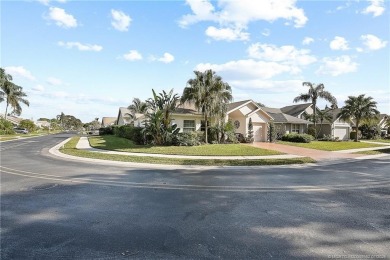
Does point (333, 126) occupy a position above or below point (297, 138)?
above

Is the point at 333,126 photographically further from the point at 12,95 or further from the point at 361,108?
the point at 12,95

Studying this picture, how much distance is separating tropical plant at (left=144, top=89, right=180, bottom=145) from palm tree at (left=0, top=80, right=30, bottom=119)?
164 ft

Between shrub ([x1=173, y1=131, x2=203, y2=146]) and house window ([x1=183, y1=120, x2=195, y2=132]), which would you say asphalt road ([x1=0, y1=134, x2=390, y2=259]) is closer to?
shrub ([x1=173, y1=131, x2=203, y2=146])

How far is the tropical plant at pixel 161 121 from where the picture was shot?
24.2 m

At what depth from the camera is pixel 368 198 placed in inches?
323

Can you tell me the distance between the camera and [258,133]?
32.7 meters

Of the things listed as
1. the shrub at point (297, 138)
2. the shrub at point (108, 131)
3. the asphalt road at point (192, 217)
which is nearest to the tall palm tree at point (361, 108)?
the shrub at point (297, 138)

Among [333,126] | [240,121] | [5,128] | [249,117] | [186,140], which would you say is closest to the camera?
[186,140]

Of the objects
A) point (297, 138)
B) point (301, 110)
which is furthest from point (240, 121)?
point (301, 110)

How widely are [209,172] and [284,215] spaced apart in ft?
21.3

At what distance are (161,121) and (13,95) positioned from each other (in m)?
54.7

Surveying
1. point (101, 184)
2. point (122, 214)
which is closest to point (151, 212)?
point (122, 214)

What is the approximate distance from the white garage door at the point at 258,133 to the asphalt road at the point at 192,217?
69.2 feet

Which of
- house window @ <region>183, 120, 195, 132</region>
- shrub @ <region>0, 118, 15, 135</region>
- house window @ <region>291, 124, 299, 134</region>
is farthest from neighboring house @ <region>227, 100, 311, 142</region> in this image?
shrub @ <region>0, 118, 15, 135</region>
